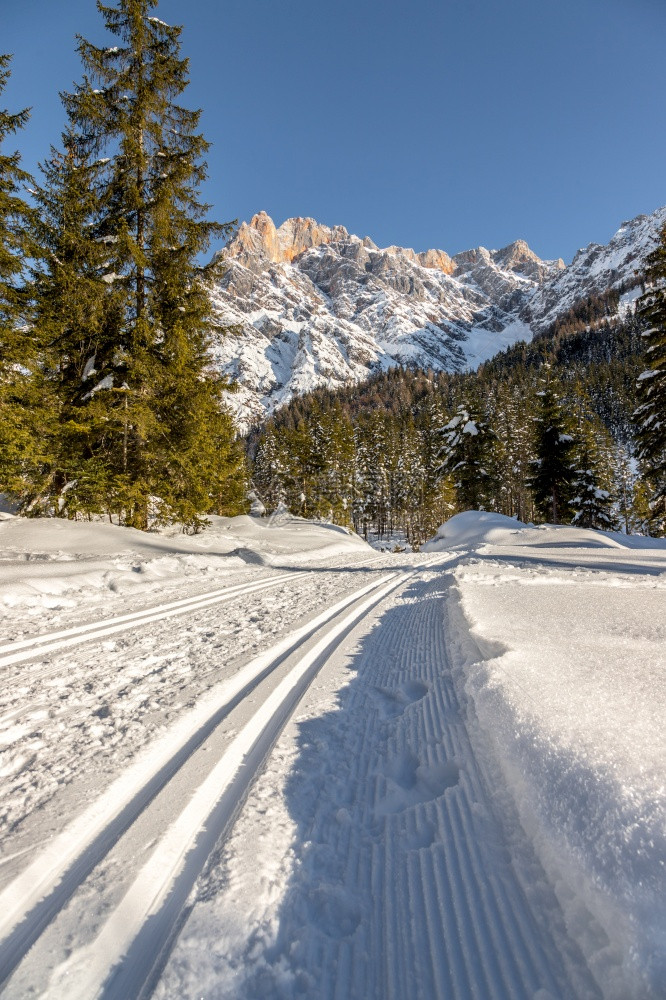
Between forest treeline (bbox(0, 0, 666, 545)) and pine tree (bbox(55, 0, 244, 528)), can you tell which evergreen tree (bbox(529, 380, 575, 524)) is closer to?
forest treeline (bbox(0, 0, 666, 545))

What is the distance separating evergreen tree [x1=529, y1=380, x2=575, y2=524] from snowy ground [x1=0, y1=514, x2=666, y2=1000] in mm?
24430

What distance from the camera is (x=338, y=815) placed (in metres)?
1.77

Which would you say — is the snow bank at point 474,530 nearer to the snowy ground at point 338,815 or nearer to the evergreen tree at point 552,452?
the evergreen tree at point 552,452

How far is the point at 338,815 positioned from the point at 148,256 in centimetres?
1338

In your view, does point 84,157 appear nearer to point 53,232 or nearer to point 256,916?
point 53,232

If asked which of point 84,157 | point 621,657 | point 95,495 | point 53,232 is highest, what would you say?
point 84,157

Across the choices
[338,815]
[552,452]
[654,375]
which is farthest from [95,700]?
[552,452]

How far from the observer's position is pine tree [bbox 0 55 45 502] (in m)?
9.52

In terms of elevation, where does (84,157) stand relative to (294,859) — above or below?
above

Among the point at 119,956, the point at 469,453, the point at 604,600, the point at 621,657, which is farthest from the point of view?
the point at 469,453

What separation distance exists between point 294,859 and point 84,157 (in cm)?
1614

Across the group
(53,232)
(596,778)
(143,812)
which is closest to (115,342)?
(53,232)

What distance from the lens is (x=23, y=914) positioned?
1.29 meters

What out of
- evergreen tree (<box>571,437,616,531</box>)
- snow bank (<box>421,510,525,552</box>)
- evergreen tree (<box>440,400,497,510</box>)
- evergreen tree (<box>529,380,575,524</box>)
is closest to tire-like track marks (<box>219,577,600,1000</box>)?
snow bank (<box>421,510,525,552</box>)
